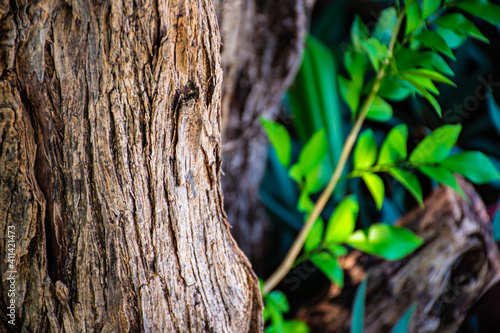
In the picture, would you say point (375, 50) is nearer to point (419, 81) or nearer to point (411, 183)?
point (419, 81)

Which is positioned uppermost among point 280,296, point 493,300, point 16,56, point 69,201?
point 16,56

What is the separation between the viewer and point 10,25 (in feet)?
0.84

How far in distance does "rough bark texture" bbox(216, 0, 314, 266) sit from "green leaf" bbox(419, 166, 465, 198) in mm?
348

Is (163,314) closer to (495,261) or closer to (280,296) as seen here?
(280,296)

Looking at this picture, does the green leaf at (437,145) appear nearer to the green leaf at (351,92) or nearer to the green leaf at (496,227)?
the green leaf at (351,92)

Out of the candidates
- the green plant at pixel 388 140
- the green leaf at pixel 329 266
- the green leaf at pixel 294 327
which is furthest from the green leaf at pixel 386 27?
the green leaf at pixel 294 327

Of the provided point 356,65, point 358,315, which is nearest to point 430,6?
point 356,65

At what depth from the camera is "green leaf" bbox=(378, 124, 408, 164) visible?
1.38ft

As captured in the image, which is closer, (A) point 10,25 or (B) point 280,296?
(A) point 10,25

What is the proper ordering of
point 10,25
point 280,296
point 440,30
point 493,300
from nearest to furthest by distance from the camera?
point 10,25 < point 440,30 < point 280,296 < point 493,300

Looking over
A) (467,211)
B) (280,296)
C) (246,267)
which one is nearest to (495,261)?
(467,211)

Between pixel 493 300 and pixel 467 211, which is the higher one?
pixel 467 211

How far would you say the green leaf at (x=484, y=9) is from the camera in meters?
0.35

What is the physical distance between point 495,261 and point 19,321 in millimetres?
688
